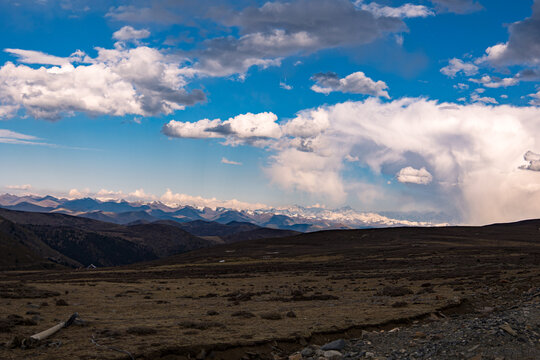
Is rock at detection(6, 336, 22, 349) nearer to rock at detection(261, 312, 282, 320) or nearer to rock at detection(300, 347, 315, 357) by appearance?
rock at detection(300, 347, 315, 357)

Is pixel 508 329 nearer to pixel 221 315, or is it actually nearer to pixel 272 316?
pixel 272 316

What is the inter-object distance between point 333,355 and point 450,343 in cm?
466

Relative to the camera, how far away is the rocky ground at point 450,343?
575 inches

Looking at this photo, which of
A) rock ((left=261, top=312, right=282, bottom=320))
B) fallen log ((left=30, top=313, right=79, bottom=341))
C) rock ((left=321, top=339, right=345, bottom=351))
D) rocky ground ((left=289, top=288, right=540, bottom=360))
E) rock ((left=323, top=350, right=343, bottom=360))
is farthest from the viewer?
rock ((left=261, top=312, right=282, bottom=320))

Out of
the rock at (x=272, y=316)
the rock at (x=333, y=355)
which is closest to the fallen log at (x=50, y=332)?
the rock at (x=272, y=316)

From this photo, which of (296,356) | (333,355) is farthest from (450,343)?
(296,356)

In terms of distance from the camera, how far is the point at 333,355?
52.1ft

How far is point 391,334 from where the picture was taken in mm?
19250

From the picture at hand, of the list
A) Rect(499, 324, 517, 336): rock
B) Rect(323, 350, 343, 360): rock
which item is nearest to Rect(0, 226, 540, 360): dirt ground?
Rect(323, 350, 343, 360): rock

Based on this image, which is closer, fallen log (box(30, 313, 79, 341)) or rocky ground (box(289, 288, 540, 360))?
rocky ground (box(289, 288, 540, 360))


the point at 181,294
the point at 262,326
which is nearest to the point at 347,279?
the point at 181,294

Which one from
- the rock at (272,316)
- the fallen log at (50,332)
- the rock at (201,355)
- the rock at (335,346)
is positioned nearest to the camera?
the rock at (201,355)

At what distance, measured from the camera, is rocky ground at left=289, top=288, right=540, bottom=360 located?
14609 millimetres

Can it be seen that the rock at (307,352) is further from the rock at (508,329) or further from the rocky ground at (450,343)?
the rock at (508,329)
